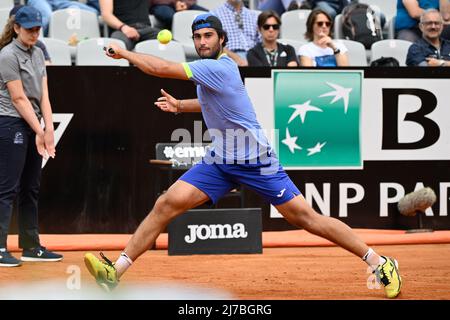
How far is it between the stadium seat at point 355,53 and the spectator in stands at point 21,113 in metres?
4.46

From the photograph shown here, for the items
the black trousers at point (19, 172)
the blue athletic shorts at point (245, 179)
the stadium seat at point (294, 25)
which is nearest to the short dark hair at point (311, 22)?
the stadium seat at point (294, 25)

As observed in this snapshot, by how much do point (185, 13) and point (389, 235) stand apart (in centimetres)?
371

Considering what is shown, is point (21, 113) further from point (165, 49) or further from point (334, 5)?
point (334, 5)

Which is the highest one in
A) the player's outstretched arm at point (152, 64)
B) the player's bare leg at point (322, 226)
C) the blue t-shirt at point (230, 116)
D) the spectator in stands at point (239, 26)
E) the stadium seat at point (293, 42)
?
the spectator in stands at point (239, 26)

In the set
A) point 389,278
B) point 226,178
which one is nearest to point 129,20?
point 226,178

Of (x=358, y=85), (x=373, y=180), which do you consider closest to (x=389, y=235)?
(x=373, y=180)

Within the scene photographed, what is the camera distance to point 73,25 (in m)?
11.5

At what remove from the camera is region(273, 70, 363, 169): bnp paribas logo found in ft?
34.2

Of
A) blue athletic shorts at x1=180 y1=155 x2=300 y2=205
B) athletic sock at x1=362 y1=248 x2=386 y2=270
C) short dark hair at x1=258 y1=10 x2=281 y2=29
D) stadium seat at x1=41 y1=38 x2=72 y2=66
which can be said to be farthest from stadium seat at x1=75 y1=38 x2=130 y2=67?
athletic sock at x1=362 y1=248 x2=386 y2=270

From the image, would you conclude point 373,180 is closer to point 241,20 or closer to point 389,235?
point 389,235

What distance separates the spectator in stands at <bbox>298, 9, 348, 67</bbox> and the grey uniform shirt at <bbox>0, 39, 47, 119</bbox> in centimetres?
368

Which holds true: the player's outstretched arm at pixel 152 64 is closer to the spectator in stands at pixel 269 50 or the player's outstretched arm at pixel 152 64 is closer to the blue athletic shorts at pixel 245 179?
the blue athletic shorts at pixel 245 179

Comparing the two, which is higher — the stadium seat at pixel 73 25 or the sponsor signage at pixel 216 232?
the stadium seat at pixel 73 25

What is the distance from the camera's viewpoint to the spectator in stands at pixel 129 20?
11328 millimetres
